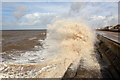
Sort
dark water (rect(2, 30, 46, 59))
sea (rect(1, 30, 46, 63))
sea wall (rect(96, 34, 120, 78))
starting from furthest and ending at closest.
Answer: dark water (rect(2, 30, 46, 59)) → sea (rect(1, 30, 46, 63)) → sea wall (rect(96, 34, 120, 78))

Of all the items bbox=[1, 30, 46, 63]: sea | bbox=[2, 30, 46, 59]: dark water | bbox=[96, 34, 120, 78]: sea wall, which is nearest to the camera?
bbox=[96, 34, 120, 78]: sea wall

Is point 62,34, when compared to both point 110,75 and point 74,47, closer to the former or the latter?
point 74,47

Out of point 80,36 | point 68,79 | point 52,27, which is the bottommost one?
point 68,79

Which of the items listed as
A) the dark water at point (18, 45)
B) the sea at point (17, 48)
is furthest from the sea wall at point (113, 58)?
the dark water at point (18, 45)

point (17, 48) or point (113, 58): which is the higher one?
point (113, 58)

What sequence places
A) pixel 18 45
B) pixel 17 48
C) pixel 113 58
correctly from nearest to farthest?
pixel 113 58 < pixel 17 48 < pixel 18 45

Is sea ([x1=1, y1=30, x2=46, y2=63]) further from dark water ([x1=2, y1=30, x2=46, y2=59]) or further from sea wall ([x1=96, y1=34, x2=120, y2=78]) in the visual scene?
sea wall ([x1=96, y1=34, x2=120, y2=78])

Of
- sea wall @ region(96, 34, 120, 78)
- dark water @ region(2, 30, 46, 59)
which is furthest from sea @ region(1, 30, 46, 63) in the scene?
sea wall @ region(96, 34, 120, 78)

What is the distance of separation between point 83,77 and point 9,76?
3366 millimetres

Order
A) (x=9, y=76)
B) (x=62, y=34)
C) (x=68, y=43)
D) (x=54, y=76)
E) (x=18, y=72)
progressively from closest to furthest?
1. (x=54, y=76)
2. (x=9, y=76)
3. (x=18, y=72)
4. (x=68, y=43)
5. (x=62, y=34)

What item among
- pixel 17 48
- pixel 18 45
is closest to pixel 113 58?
pixel 17 48

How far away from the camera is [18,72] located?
21.3 feet

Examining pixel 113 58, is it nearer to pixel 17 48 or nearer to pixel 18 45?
pixel 17 48

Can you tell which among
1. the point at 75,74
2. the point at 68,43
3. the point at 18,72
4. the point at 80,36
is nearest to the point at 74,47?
the point at 68,43
